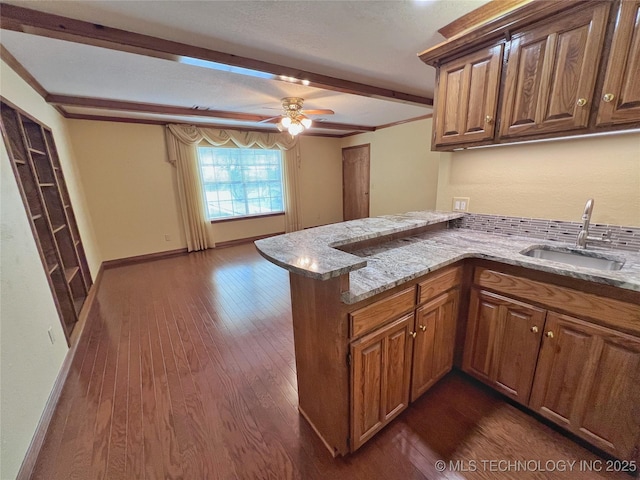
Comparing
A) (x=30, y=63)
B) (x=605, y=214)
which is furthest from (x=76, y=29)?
(x=605, y=214)

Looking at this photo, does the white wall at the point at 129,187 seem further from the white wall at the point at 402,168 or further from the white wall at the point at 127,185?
the white wall at the point at 402,168

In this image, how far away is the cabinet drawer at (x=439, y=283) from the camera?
4.44 feet

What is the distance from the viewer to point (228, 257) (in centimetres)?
462

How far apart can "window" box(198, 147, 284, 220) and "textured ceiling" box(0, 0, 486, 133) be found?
1.93 metres

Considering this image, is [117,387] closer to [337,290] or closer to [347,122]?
[337,290]

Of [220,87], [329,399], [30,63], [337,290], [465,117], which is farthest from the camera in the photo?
[220,87]

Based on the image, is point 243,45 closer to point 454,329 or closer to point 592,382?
point 454,329

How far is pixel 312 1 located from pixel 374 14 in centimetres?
41

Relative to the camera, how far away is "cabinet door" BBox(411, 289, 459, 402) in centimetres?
142

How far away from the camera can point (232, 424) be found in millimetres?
1495

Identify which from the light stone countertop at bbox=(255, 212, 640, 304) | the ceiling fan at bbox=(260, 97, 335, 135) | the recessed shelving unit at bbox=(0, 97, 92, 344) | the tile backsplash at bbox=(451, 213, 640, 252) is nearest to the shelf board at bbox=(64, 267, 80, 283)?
the recessed shelving unit at bbox=(0, 97, 92, 344)

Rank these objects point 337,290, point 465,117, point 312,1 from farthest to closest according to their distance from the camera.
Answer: point 465,117 < point 312,1 < point 337,290

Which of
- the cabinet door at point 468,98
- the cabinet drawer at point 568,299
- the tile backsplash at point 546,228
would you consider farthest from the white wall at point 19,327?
the tile backsplash at point 546,228

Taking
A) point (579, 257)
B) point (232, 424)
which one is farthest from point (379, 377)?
point (579, 257)
